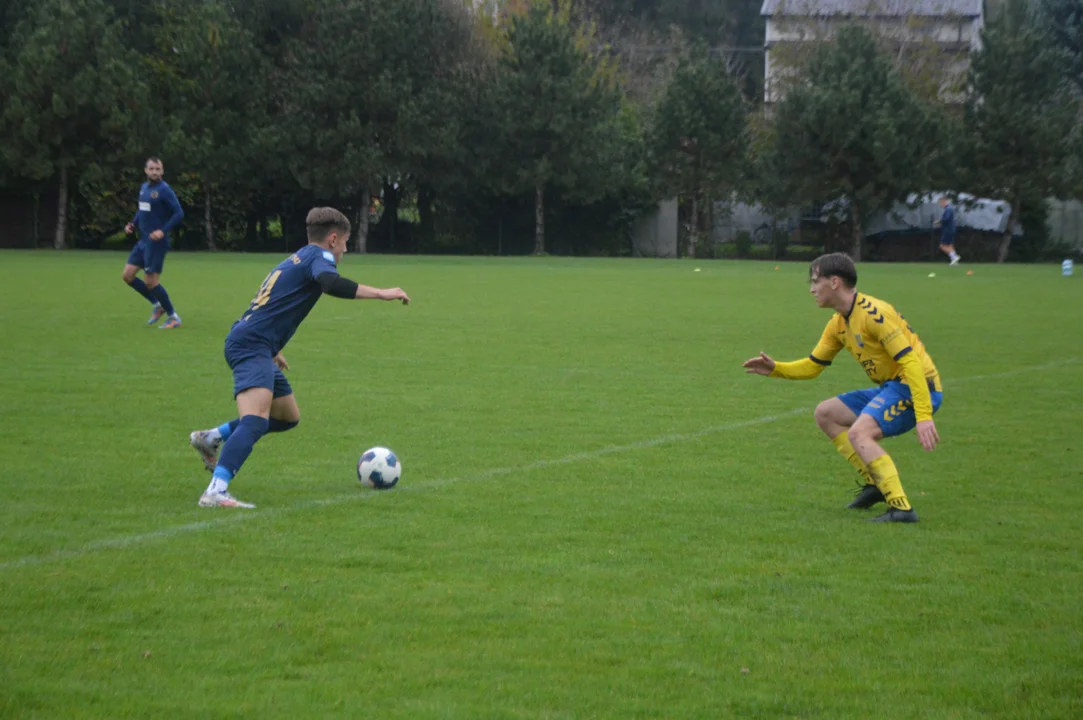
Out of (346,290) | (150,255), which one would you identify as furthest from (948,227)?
(346,290)

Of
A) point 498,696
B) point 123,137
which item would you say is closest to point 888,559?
point 498,696

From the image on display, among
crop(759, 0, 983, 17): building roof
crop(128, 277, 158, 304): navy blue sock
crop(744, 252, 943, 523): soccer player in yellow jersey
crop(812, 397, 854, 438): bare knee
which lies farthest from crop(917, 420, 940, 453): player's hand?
crop(759, 0, 983, 17): building roof

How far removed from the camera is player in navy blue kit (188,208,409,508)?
667cm

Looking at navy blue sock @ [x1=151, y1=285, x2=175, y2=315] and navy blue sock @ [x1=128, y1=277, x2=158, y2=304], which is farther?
navy blue sock @ [x1=128, y1=277, x2=158, y2=304]

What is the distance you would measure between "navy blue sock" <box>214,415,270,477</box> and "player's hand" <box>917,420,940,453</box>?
11.2ft

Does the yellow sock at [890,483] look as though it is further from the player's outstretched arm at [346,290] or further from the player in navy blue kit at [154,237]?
the player in navy blue kit at [154,237]

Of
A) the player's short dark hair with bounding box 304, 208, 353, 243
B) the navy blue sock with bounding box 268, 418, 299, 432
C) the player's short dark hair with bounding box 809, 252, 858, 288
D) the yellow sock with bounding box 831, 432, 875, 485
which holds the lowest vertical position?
the yellow sock with bounding box 831, 432, 875, 485

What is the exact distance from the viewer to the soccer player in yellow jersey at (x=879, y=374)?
259 inches

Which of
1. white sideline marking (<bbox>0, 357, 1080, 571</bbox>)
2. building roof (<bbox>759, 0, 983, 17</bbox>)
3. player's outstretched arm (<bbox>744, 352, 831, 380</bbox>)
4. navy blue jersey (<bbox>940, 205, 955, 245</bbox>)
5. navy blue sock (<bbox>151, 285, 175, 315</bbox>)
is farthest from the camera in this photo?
building roof (<bbox>759, 0, 983, 17</bbox>)

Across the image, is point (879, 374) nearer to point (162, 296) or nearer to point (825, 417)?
point (825, 417)

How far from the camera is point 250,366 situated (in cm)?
683

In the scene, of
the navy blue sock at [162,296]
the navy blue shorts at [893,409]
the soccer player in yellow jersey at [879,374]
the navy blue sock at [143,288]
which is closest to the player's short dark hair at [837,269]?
the soccer player in yellow jersey at [879,374]

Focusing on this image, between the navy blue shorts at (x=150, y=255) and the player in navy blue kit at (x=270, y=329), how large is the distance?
946 centimetres

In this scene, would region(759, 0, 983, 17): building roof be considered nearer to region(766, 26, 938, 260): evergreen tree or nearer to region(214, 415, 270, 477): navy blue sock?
region(766, 26, 938, 260): evergreen tree
